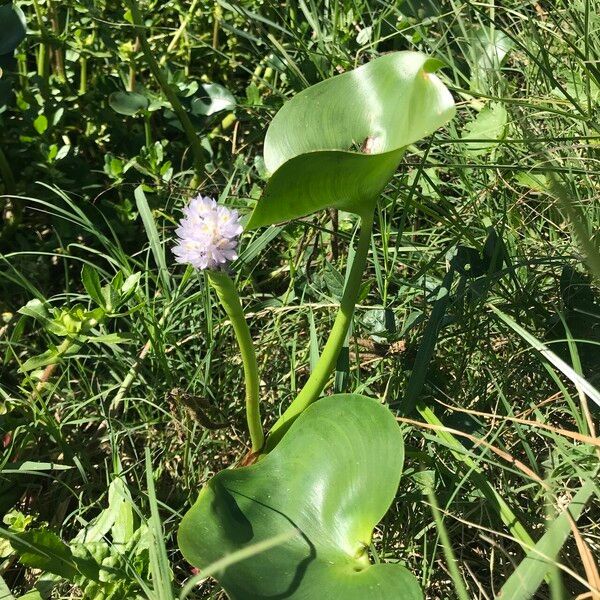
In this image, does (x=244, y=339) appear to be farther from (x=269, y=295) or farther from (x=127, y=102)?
(x=127, y=102)

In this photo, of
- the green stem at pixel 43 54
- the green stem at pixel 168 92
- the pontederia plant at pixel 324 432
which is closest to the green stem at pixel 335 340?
the pontederia plant at pixel 324 432

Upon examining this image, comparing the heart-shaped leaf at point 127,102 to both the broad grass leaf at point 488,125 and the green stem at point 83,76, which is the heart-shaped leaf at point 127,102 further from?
the broad grass leaf at point 488,125

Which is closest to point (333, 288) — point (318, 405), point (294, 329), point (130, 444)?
point (294, 329)

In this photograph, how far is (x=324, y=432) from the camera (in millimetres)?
1000

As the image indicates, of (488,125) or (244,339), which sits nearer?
(244,339)

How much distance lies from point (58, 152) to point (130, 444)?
0.60 metres

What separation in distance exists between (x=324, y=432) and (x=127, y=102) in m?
0.90

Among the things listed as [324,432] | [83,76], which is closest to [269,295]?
[324,432]

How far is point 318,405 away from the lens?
101 cm

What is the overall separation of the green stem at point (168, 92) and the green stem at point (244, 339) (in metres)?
0.59

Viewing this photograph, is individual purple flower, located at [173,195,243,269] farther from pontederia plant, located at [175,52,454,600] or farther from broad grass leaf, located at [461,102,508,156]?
broad grass leaf, located at [461,102,508,156]

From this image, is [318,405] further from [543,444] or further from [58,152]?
[58,152]

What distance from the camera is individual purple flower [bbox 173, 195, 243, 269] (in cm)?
96

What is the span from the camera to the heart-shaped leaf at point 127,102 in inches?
63.2
